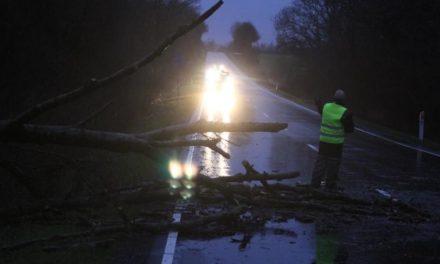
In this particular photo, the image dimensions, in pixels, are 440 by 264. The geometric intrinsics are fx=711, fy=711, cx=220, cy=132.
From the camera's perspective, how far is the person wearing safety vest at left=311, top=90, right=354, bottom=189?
12.2 m

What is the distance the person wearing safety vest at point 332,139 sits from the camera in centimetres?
1220

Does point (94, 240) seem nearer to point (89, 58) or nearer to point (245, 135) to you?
point (89, 58)

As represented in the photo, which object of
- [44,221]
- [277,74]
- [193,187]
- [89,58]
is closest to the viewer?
[44,221]

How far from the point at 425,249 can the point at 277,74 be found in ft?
288

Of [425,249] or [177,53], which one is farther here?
[177,53]

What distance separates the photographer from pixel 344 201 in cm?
1016

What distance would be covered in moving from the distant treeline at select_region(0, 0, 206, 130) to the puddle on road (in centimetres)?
464

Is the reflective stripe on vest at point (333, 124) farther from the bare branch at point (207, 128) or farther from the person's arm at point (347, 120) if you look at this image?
the bare branch at point (207, 128)

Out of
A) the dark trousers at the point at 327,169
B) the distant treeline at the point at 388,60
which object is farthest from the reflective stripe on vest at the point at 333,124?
the distant treeline at the point at 388,60

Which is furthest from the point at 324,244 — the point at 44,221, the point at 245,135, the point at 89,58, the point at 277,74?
the point at 277,74

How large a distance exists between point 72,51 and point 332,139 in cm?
551

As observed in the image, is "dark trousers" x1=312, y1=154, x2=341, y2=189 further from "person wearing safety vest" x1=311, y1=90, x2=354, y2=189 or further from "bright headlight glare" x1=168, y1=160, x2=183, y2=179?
"bright headlight glare" x1=168, y1=160, x2=183, y2=179

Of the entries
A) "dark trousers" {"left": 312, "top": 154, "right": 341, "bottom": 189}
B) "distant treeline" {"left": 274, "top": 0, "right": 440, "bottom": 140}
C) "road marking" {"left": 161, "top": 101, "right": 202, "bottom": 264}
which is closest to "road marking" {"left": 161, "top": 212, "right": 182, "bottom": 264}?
"road marking" {"left": 161, "top": 101, "right": 202, "bottom": 264}

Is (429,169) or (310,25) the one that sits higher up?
(310,25)
